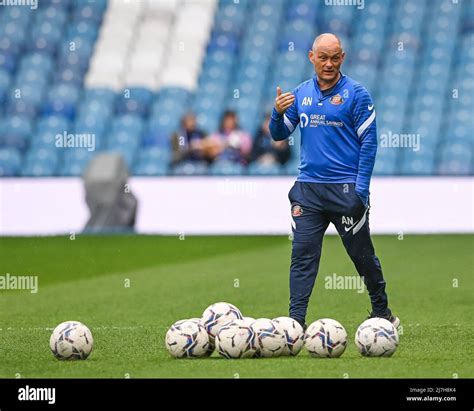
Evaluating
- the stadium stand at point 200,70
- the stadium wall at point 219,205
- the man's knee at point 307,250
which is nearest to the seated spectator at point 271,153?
the stadium stand at point 200,70

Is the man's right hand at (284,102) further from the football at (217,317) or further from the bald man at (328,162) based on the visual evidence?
the football at (217,317)

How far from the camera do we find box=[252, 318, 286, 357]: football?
10055 millimetres

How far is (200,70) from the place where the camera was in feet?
104

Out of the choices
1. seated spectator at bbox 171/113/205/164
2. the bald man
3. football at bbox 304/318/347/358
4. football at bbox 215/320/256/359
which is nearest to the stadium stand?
seated spectator at bbox 171/113/205/164

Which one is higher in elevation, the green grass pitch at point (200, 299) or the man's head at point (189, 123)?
the man's head at point (189, 123)

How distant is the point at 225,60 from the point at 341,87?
20.8 m

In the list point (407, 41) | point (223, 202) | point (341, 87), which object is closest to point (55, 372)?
point (341, 87)

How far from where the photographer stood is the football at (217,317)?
10.4 metres

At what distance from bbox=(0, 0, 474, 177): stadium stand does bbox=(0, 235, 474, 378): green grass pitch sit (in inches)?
244

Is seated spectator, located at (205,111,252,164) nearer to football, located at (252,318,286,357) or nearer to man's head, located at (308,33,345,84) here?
man's head, located at (308,33,345,84)

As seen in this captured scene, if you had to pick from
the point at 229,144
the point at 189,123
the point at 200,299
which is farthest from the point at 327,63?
the point at 229,144

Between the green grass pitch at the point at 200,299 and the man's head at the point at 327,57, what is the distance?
2272 millimetres

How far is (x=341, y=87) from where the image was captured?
1071cm

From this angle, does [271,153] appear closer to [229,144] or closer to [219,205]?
[229,144]
